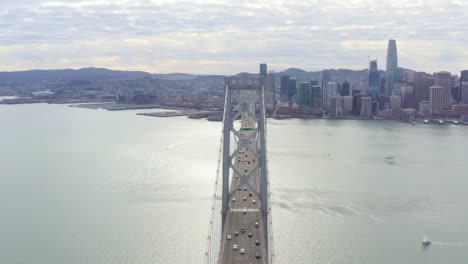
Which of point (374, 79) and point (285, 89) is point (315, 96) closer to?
point (285, 89)

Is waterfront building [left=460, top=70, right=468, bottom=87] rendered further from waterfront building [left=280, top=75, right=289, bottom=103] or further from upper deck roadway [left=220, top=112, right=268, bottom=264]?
upper deck roadway [left=220, top=112, right=268, bottom=264]

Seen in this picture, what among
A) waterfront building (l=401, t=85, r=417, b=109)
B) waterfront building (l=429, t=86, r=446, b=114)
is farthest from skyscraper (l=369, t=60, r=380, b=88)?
waterfront building (l=429, t=86, r=446, b=114)

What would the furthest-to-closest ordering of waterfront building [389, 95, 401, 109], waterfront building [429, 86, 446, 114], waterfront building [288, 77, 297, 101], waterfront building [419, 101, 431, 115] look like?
waterfront building [288, 77, 297, 101], waterfront building [389, 95, 401, 109], waterfront building [419, 101, 431, 115], waterfront building [429, 86, 446, 114]

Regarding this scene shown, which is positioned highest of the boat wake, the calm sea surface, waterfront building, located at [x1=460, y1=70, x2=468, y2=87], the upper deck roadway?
waterfront building, located at [x1=460, y1=70, x2=468, y2=87]

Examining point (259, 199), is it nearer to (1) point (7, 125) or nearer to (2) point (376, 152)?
(2) point (376, 152)

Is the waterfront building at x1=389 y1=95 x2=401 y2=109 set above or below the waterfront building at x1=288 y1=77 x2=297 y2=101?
below

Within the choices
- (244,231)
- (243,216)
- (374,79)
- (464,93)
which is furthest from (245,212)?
(374,79)

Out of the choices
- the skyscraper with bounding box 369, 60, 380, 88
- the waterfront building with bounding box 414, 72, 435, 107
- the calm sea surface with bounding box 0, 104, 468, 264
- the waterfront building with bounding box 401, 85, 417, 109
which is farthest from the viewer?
the skyscraper with bounding box 369, 60, 380, 88
